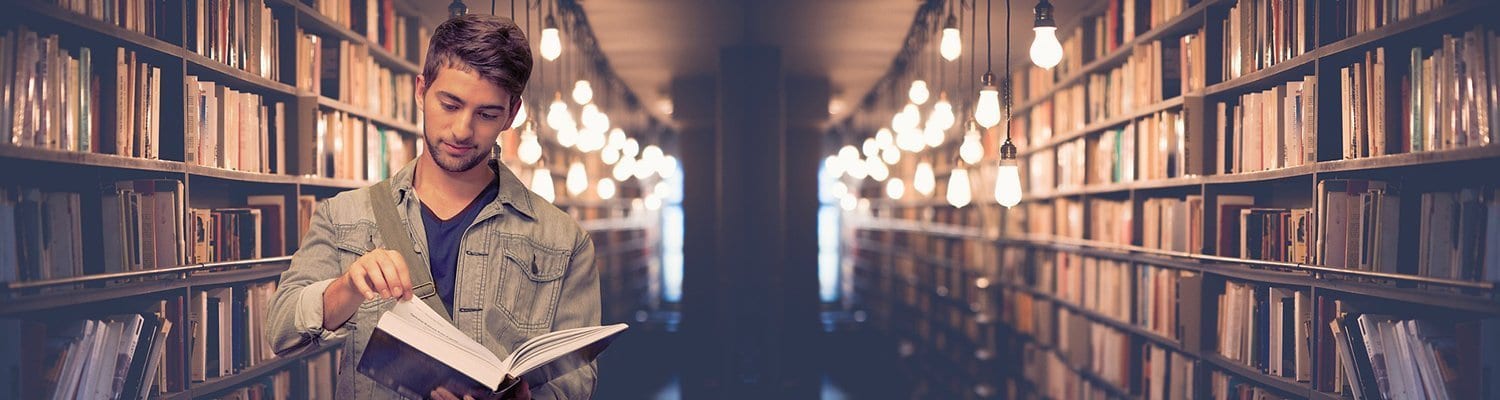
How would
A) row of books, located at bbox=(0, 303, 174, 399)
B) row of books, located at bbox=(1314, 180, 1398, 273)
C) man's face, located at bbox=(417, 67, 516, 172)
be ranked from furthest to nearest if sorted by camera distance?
1. row of books, located at bbox=(1314, 180, 1398, 273)
2. row of books, located at bbox=(0, 303, 174, 399)
3. man's face, located at bbox=(417, 67, 516, 172)

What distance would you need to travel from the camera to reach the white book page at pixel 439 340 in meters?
1.46

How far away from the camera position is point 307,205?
360 cm

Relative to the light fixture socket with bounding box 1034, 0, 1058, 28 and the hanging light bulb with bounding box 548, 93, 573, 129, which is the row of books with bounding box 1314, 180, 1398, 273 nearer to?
the light fixture socket with bounding box 1034, 0, 1058, 28

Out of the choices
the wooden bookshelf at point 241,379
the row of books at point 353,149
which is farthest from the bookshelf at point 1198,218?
the row of books at point 353,149

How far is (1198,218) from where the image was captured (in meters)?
3.85

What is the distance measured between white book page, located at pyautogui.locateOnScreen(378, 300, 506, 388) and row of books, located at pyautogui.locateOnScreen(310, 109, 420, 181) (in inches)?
84.3

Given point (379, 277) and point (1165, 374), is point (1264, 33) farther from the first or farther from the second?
point (379, 277)

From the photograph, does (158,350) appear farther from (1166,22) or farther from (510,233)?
(1166,22)

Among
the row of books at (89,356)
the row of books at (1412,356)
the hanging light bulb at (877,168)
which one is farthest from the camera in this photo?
the hanging light bulb at (877,168)

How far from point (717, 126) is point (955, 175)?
4.29m

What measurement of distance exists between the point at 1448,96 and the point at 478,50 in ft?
6.63

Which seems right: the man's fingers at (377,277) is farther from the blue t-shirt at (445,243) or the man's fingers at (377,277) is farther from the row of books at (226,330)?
the row of books at (226,330)

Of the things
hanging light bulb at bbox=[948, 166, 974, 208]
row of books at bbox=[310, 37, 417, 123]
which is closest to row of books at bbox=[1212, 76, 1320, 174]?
hanging light bulb at bbox=[948, 166, 974, 208]

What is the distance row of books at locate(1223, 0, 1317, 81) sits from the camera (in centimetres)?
296
